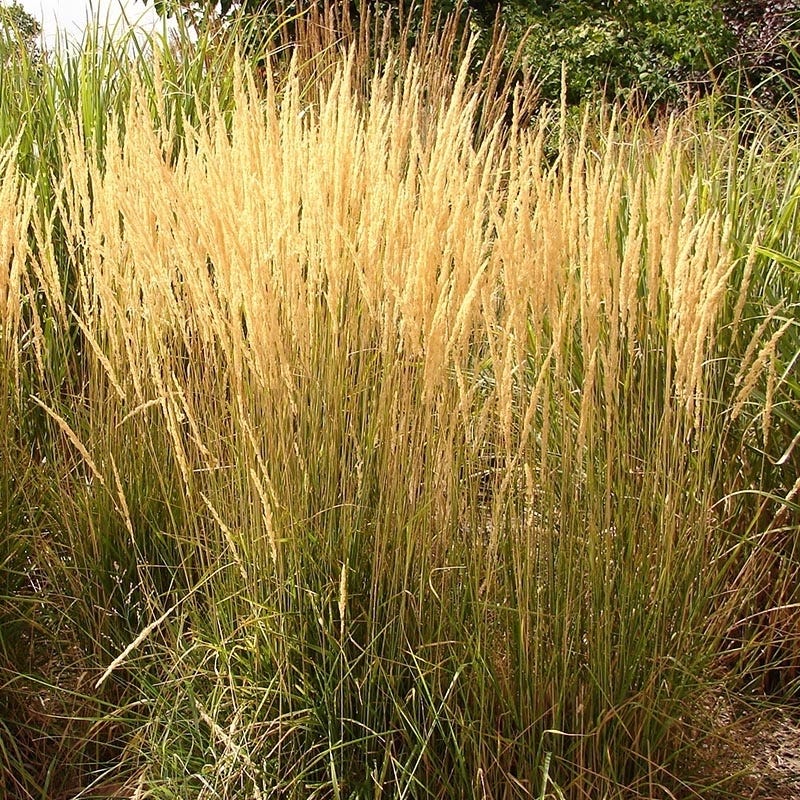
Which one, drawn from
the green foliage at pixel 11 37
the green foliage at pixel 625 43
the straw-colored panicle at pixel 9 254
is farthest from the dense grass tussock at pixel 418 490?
the green foliage at pixel 625 43

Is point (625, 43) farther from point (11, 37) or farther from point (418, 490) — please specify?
point (418, 490)

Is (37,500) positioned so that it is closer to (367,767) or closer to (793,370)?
(367,767)

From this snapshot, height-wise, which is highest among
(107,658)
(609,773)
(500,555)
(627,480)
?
(627,480)

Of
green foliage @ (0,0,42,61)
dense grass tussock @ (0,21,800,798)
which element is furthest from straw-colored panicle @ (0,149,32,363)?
green foliage @ (0,0,42,61)

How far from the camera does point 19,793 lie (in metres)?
2.14

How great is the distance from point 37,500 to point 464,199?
141 centimetres

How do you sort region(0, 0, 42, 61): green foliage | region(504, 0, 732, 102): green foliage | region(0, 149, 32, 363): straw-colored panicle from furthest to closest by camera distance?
region(504, 0, 732, 102): green foliage, region(0, 0, 42, 61): green foliage, region(0, 149, 32, 363): straw-colored panicle

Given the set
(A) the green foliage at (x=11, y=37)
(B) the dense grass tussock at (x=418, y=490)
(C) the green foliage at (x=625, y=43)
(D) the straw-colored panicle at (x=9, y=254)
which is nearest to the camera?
(B) the dense grass tussock at (x=418, y=490)

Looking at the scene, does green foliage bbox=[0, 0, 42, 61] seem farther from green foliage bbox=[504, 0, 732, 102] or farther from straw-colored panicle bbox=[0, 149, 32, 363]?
green foliage bbox=[504, 0, 732, 102]

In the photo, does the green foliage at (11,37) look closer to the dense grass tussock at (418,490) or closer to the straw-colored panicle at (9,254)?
the straw-colored panicle at (9,254)

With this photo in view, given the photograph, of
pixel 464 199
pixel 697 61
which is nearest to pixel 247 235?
pixel 464 199

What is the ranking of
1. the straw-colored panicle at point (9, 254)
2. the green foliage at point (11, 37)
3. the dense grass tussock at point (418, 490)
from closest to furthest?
the dense grass tussock at point (418, 490) < the straw-colored panicle at point (9, 254) < the green foliage at point (11, 37)

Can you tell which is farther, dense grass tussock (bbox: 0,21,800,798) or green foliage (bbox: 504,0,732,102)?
green foliage (bbox: 504,0,732,102)

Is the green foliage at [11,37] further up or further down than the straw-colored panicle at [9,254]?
further up
